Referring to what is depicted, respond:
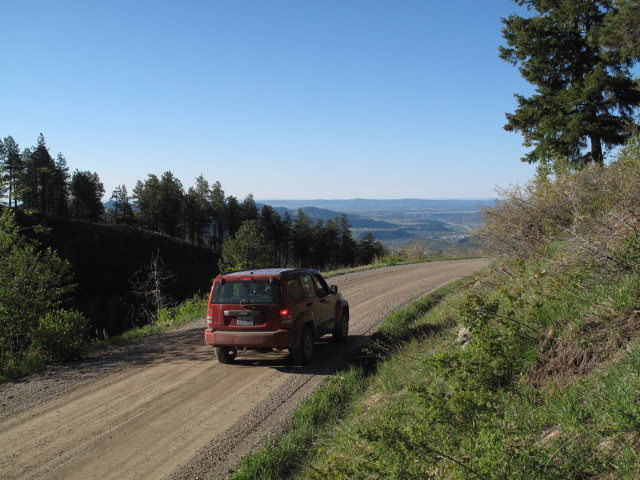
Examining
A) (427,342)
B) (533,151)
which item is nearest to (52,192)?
(533,151)

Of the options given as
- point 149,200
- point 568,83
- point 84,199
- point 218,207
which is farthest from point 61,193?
point 568,83

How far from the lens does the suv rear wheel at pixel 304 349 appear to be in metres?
8.48

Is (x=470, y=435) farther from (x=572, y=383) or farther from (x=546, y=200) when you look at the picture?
(x=546, y=200)

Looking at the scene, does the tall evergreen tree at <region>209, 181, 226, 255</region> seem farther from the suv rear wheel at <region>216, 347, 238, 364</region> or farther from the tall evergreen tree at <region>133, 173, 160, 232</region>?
the suv rear wheel at <region>216, 347, 238, 364</region>

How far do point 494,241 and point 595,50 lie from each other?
14409mm

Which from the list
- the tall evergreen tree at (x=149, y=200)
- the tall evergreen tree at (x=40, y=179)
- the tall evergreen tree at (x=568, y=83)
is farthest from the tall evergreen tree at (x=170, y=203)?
the tall evergreen tree at (x=568, y=83)

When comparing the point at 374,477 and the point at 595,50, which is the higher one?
the point at 595,50

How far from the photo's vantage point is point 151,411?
21.2ft

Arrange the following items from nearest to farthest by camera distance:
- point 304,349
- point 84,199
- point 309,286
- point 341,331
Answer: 1. point 304,349
2. point 309,286
3. point 341,331
4. point 84,199

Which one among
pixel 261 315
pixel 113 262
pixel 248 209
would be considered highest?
pixel 248 209

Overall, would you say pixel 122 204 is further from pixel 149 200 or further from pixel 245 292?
pixel 245 292

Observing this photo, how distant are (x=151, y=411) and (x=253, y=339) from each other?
216cm

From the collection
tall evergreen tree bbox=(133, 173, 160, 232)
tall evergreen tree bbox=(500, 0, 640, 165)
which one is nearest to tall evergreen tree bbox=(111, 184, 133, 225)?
tall evergreen tree bbox=(133, 173, 160, 232)

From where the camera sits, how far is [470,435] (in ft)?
12.0
